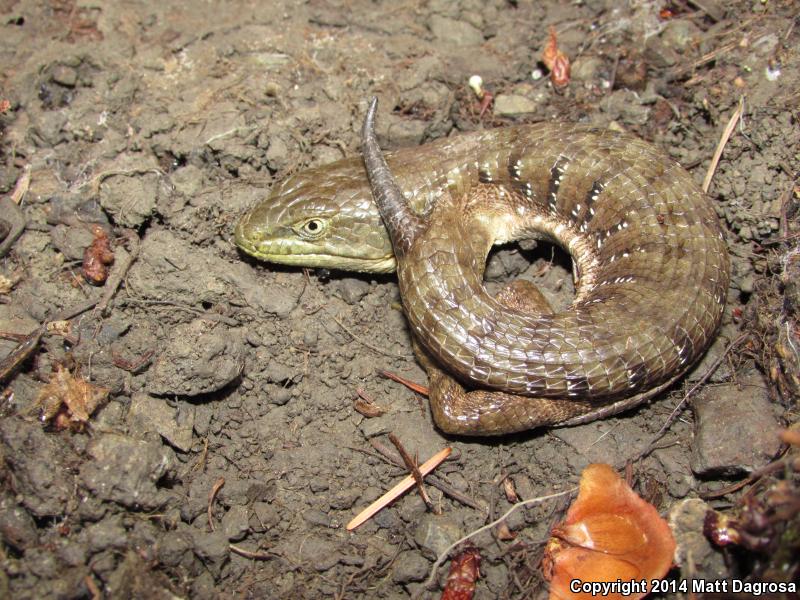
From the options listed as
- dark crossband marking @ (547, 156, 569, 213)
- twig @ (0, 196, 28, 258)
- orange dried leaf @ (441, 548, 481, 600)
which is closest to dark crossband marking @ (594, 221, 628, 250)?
dark crossband marking @ (547, 156, 569, 213)

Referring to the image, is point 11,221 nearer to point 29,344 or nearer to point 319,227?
point 29,344

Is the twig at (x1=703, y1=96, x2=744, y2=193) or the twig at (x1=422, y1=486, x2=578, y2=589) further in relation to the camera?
the twig at (x1=703, y1=96, x2=744, y2=193)

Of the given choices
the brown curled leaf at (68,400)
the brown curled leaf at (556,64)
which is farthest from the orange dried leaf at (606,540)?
the brown curled leaf at (556,64)

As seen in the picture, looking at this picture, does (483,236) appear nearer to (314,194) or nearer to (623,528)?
(314,194)

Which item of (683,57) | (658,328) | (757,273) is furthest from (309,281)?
(683,57)

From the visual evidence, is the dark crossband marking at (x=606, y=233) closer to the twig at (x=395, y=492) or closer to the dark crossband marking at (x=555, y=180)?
the dark crossband marking at (x=555, y=180)

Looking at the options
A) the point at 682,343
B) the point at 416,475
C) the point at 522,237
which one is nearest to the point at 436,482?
the point at 416,475

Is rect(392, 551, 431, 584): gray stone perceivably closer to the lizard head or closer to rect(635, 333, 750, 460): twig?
rect(635, 333, 750, 460): twig
